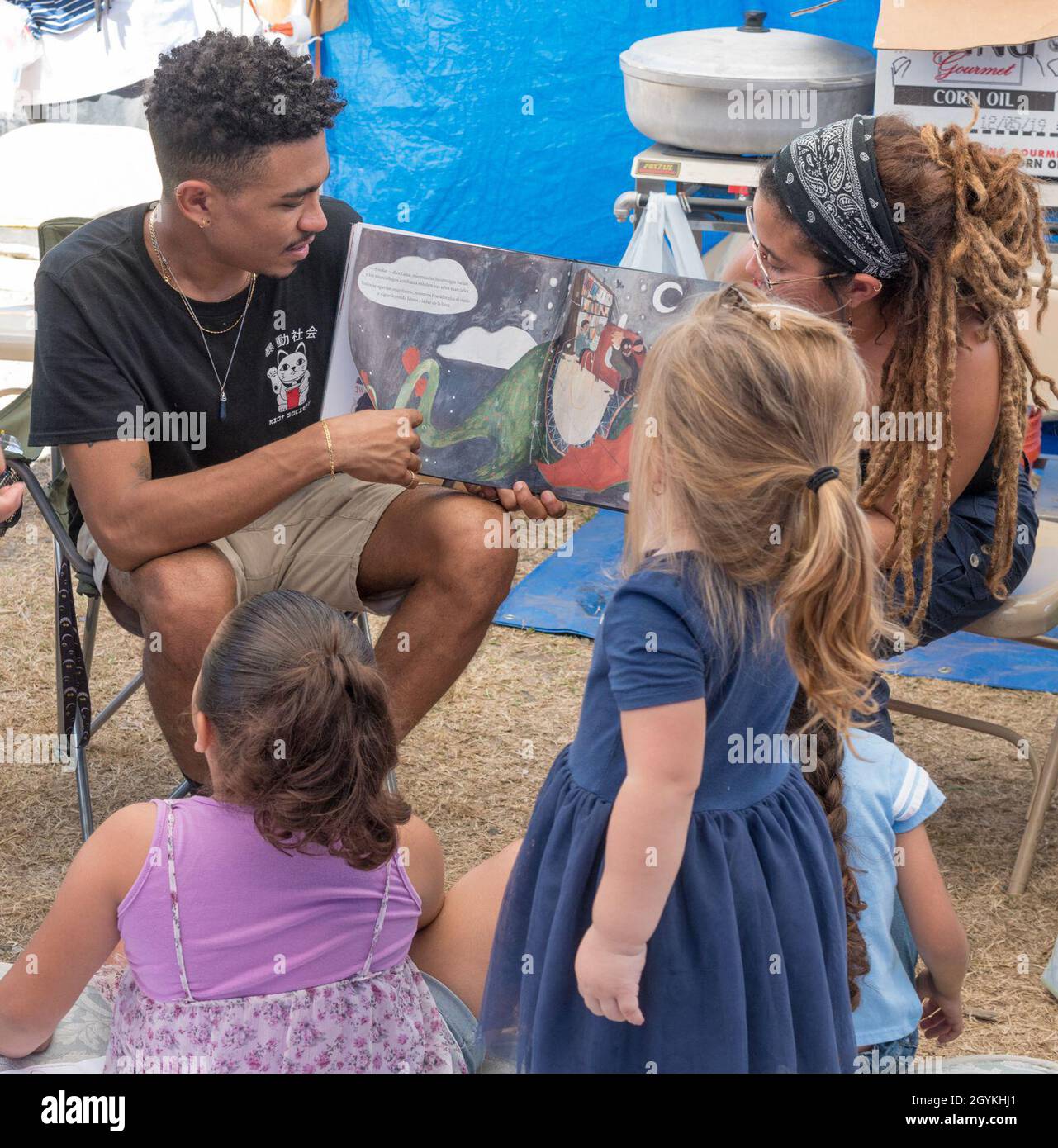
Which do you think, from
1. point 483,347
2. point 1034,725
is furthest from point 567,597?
point 483,347

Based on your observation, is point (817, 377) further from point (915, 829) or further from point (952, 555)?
point (952, 555)

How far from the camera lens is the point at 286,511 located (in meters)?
2.39

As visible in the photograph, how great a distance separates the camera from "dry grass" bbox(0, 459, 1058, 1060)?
232 cm

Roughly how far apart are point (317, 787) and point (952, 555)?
4.23 feet

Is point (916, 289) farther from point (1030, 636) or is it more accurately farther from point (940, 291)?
point (1030, 636)

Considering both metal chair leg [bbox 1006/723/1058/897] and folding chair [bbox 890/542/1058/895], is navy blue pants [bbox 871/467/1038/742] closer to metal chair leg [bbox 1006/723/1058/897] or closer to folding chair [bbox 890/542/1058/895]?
folding chair [bbox 890/542/1058/895]

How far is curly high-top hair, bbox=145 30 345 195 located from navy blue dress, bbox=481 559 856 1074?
1.19m

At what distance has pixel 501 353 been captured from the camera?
7.34 feet

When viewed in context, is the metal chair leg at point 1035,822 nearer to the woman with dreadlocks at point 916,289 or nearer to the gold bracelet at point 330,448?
the woman with dreadlocks at point 916,289

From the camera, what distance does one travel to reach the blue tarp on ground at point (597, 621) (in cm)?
335

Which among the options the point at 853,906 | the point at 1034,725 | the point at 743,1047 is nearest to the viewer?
the point at 743,1047

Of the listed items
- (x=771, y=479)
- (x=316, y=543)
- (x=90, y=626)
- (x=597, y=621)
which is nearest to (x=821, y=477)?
(x=771, y=479)

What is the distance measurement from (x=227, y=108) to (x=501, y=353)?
22.7 inches

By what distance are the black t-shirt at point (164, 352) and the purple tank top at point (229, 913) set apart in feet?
2.97
